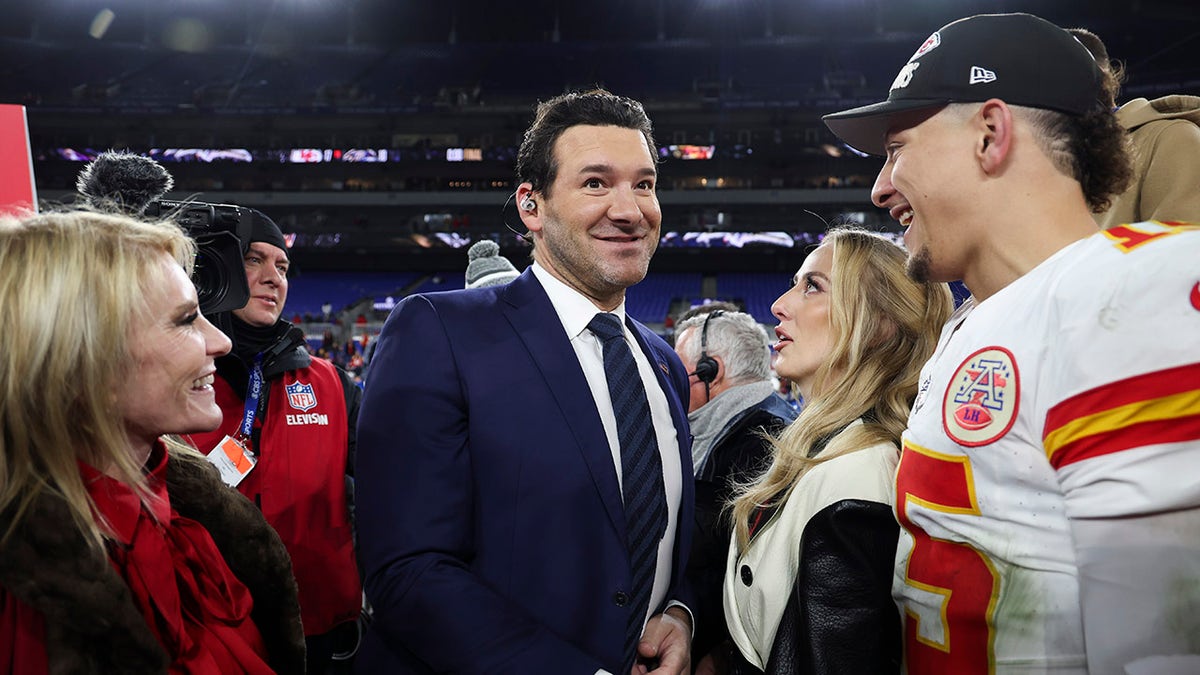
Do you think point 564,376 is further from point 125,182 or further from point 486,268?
point 486,268

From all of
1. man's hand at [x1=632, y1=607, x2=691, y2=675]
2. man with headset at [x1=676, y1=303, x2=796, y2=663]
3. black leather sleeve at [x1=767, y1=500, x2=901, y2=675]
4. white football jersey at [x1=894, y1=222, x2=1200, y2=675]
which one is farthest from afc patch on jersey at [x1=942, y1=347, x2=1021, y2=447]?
man with headset at [x1=676, y1=303, x2=796, y2=663]

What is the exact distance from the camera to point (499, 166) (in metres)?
22.6

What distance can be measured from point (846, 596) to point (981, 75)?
0.81 metres

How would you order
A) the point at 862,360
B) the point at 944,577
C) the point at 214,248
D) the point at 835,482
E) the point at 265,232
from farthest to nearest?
the point at 265,232, the point at 214,248, the point at 862,360, the point at 835,482, the point at 944,577

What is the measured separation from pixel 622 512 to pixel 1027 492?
0.63m

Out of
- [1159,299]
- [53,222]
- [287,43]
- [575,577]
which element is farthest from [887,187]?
[287,43]

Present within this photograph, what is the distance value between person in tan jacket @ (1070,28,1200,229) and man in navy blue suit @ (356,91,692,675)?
916 mm

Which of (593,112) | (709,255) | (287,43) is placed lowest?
(709,255)

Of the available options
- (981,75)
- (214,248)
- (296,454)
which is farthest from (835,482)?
(296,454)

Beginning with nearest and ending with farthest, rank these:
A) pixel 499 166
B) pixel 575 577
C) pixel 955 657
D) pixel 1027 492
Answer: pixel 1027 492 < pixel 955 657 < pixel 575 577 < pixel 499 166

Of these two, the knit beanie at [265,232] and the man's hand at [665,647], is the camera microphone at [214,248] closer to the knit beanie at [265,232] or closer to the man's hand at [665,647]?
the knit beanie at [265,232]

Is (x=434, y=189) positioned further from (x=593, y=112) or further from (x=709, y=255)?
(x=593, y=112)

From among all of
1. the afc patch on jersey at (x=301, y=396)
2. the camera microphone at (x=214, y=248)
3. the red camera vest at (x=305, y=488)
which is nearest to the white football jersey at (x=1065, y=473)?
the camera microphone at (x=214, y=248)

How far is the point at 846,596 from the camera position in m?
1.29
